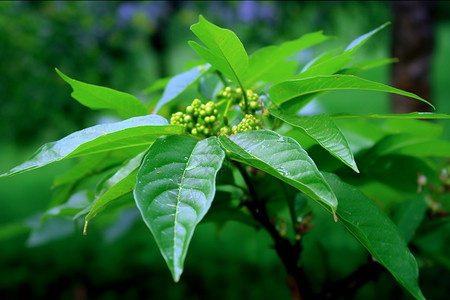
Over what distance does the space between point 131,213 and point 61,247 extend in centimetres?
210

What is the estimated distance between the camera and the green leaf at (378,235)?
595 millimetres

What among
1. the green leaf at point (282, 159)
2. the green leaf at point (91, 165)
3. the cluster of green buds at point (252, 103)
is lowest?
the green leaf at point (91, 165)

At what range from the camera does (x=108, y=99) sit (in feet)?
2.50

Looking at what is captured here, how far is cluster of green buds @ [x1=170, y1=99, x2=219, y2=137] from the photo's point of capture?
2.24ft

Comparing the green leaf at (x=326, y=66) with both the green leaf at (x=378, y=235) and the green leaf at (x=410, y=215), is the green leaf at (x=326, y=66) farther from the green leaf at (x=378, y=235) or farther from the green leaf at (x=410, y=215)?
the green leaf at (x=410, y=215)

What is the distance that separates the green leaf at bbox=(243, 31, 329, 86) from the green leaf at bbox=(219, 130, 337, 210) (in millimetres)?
301

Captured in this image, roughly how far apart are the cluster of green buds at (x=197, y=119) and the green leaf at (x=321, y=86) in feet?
0.34

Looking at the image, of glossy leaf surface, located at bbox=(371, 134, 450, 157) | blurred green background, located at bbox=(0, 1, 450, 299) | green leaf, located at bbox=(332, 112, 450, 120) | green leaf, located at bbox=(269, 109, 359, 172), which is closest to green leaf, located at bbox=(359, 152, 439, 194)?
glossy leaf surface, located at bbox=(371, 134, 450, 157)

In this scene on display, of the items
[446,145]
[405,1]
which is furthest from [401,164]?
[405,1]

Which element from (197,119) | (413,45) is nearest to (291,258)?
(197,119)

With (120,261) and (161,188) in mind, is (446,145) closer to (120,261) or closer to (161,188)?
(161,188)

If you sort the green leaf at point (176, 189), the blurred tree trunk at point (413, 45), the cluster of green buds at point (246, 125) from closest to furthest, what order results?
the green leaf at point (176, 189) → the cluster of green buds at point (246, 125) → the blurred tree trunk at point (413, 45)

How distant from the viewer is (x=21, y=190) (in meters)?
5.90

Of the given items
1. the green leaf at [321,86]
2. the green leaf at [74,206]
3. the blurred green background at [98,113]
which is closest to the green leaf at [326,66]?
the green leaf at [321,86]
